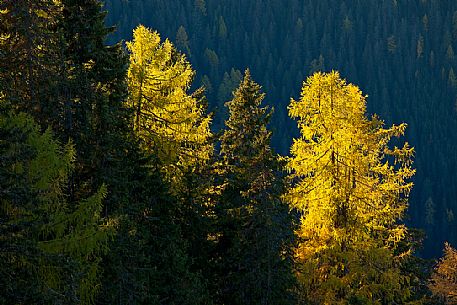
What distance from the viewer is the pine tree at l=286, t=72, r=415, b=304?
1998cm

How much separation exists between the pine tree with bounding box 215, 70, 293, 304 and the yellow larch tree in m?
1.94

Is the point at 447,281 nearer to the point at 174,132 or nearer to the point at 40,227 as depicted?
the point at 174,132

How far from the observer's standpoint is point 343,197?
66.2 ft

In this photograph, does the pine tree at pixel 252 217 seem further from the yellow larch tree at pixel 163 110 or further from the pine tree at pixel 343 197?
the yellow larch tree at pixel 163 110

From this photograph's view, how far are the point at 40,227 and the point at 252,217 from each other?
8.17 m

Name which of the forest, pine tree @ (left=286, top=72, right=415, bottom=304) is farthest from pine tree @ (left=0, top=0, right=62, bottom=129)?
pine tree @ (left=286, top=72, right=415, bottom=304)

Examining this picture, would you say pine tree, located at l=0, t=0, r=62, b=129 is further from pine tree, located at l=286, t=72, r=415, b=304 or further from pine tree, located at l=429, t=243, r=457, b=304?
pine tree, located at l=429, t=243, r=457, b=304

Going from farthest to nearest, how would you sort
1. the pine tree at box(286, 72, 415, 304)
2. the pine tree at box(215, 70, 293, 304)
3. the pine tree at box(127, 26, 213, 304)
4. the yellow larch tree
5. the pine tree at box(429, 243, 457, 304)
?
1. the pine tree at box(429, 243, 457, 304)
2. the yellow larch tree
3. the pine tree at box(286, 72, 415, 304)
4. the pine tree at box(127, 26, 213, 304)
5. the pine tree at box(215, 70, 293, 304)

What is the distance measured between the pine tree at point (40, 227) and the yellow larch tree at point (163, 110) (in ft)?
22.9

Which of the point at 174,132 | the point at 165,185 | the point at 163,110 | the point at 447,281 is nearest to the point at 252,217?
the point at 165,185

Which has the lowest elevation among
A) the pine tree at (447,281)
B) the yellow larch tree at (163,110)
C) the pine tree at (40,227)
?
the pine tree at (40,227)

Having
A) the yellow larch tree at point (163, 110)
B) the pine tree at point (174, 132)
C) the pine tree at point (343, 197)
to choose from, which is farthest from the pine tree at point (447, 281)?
the yellow larch tree at point (163, 110)

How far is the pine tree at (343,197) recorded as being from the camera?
20.0m

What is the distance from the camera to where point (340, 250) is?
20.1 metres
